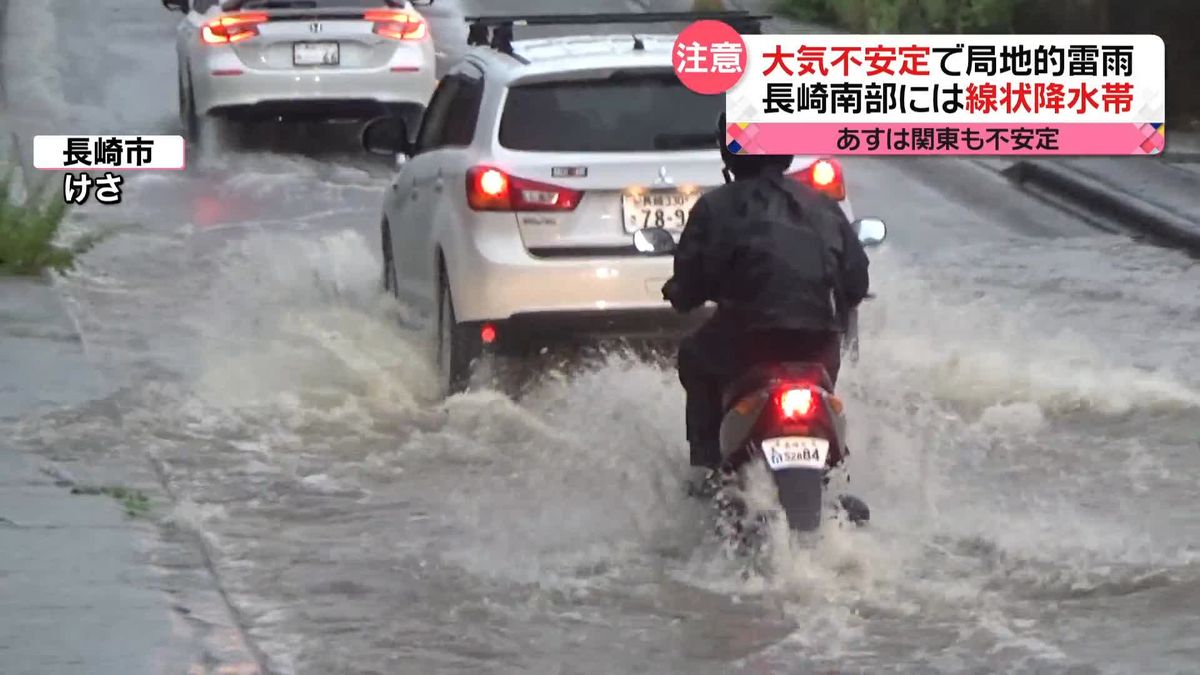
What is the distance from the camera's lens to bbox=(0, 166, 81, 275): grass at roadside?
13.6m

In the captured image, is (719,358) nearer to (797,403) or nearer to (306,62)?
(797,403)

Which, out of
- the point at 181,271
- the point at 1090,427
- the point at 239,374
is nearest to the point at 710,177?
the point at 1090,427

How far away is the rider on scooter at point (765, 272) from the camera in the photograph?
7383 millimetres

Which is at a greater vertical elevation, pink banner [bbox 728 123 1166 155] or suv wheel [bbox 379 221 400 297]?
suv wheel [bbox 379 221 400 297]

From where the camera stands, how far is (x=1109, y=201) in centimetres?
1697

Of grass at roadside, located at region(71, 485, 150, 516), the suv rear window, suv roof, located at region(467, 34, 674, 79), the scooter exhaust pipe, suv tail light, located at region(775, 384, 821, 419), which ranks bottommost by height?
grass at roadside, located at region(71, 485, 150, 516)

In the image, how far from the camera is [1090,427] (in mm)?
10352

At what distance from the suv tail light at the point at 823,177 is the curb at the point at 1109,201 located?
557cm

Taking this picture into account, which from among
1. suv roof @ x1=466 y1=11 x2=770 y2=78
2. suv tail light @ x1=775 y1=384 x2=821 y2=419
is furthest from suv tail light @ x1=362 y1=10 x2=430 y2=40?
suv tail light @ x1=775 y1=384 x2=821 y2=419

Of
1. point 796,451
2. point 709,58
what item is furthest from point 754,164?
point 709,58

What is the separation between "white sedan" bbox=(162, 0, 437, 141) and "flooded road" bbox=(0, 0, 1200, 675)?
303cm

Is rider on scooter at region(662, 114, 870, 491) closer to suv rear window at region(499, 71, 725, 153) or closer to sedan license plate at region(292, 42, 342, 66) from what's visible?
suv rear window at region(499, 71, 725, 153)

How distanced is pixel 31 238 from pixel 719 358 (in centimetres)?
716

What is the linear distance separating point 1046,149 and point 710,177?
9.23 m
